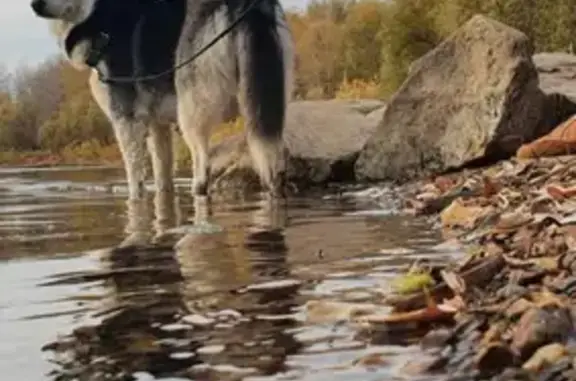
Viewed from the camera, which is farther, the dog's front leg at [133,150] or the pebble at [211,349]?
the dog's front leg at [133,150]

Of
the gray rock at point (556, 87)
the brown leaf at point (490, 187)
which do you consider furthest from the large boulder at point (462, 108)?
the brown leaf at point (490, 187)

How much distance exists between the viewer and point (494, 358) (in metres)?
3.28

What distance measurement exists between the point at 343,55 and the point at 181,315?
158ft

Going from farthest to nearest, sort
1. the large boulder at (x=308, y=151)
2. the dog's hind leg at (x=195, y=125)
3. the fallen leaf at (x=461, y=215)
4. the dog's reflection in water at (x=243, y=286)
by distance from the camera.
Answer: the large boulder at (x=308, y=151) → the dog's hind leg at (x=195, y=125) → the fallen leaf at (x=461, y=215) → the dog's reflection in water at (x=243, y=286)

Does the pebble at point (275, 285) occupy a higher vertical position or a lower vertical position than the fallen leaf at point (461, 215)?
lower

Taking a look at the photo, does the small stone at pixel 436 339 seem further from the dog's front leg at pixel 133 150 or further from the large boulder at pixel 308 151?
the large boulder at pixel 308 151

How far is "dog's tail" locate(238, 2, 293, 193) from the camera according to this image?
11.0m

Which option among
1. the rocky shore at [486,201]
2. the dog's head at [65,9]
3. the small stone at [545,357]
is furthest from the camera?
the dog's head at [65,9]

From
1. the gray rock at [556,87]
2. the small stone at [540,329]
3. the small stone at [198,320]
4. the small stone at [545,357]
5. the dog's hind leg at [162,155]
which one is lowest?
the small stone at [198,320]

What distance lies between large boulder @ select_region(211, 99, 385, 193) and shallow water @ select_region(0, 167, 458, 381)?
13.3 feet

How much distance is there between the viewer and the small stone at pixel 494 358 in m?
3.25

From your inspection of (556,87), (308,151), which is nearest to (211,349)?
(308,151)

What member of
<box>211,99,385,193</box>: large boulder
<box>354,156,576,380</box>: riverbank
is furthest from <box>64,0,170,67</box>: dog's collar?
<box>354,156,576,380</box>: riverbank

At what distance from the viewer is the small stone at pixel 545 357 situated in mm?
3137
